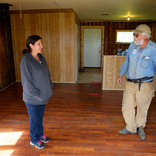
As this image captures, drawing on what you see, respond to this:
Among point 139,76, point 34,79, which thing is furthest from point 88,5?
point 34,79

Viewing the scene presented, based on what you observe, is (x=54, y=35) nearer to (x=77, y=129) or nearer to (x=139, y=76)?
(x=77, y=129)

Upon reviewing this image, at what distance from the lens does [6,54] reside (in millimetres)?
5238

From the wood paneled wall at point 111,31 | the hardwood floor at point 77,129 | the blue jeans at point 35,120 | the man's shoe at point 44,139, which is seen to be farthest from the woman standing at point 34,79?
the wood paneled wall at point 111,31

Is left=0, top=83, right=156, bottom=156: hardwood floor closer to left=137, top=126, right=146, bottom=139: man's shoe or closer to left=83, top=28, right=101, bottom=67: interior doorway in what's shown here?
left=137, top=126, right=146, bottom=139: man's shoe

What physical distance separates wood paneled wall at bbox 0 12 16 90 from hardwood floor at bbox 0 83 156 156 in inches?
45.0

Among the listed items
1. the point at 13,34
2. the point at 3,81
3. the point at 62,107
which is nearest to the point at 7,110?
Answer: the point at 62,107

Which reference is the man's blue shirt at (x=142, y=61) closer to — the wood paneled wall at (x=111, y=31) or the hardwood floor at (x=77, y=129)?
the hardwood floor at (x=77, y=129)

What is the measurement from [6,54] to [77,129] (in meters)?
3.90

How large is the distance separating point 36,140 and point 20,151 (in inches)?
10.0

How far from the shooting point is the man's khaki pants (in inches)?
89.0

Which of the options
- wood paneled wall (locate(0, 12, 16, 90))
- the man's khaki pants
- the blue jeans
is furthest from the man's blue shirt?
wood paneled wall (locate(0, 12, 16, 90))

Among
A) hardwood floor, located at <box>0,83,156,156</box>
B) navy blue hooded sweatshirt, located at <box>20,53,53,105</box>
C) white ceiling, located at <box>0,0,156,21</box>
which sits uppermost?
white ceiling, located at <box>0,0,156,21</box>

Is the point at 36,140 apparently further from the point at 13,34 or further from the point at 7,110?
the point at 13,34

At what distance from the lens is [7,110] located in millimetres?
3412
